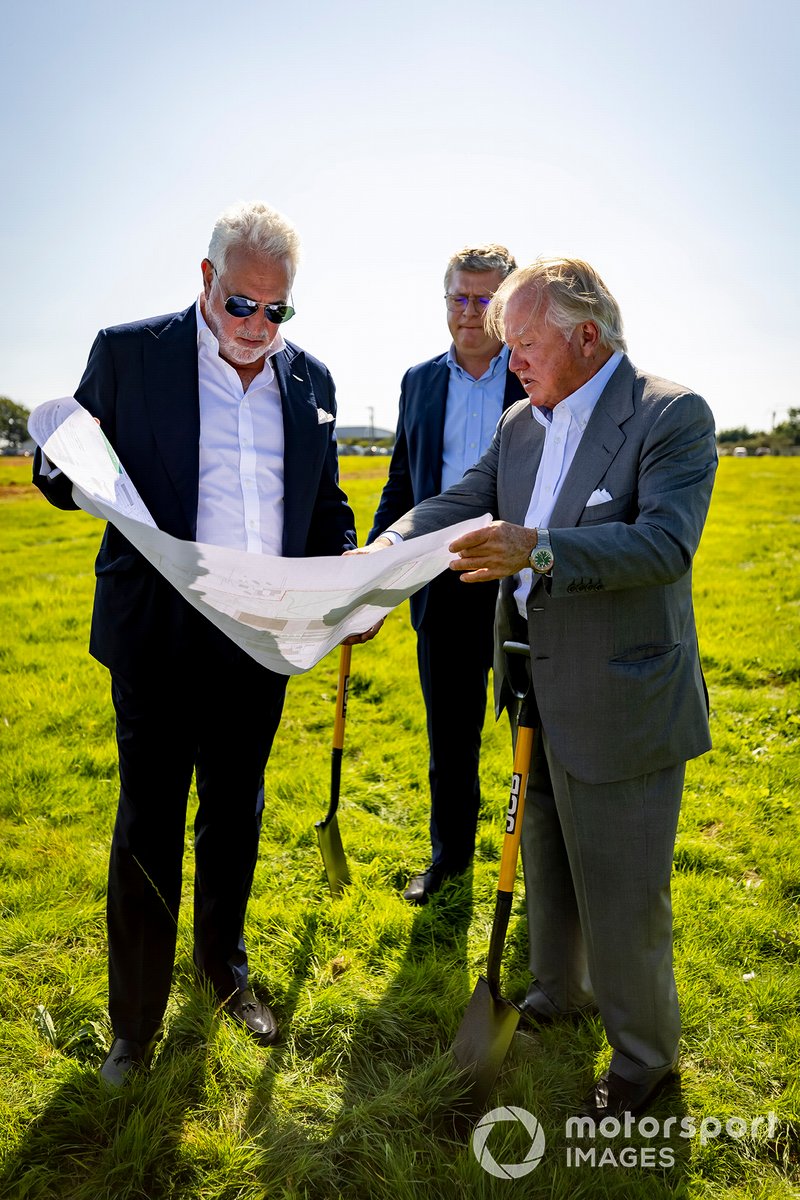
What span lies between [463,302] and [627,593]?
1936 millimetres

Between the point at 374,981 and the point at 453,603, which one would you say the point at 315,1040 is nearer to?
the point at 374,981

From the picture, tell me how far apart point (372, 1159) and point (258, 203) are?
3.00 meters

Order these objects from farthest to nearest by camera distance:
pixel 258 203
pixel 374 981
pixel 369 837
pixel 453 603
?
1. pixel 369 837
2. pixel 453 603
3. pixel 374 981
4. pixel 258 203

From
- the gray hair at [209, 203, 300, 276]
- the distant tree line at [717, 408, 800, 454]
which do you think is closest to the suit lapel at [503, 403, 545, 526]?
the gray hair at [209, 203, 300, 276]

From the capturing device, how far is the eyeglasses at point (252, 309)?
107 inches

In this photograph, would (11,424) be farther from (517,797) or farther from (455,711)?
(517,797)

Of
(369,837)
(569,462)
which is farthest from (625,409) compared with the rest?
(369,837)

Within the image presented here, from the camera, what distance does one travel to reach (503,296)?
265cm

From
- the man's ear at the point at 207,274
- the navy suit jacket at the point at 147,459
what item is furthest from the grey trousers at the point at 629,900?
the man's ear at the point at 207,274

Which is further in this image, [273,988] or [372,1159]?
[273,988]

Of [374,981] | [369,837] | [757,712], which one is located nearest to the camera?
[374,981]

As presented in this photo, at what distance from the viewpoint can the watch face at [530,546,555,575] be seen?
7.61ft

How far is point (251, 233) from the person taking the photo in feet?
8.88

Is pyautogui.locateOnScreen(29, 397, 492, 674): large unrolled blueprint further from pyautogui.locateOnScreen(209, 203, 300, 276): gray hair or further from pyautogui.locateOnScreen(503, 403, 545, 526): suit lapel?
pyautogui.locateOnScreen(209, 203, 300, 276): gray hair
